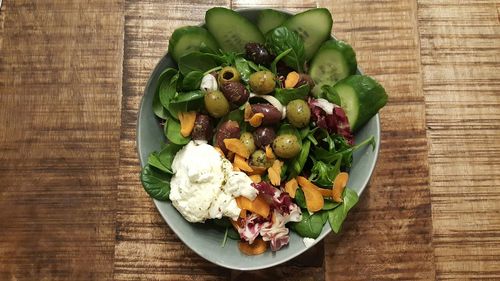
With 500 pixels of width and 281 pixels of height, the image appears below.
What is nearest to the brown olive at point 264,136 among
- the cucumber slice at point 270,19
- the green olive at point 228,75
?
the green olive at point 228,75

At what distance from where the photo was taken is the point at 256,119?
1072 millimetres

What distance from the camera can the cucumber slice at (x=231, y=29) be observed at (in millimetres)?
1112

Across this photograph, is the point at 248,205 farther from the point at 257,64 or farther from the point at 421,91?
the point at 421,91

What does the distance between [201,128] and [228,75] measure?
0.35 feet

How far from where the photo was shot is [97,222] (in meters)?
1.25

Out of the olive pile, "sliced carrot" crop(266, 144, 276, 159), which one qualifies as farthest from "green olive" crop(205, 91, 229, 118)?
"sliced carrot" crop(266, 144, 276, 159)

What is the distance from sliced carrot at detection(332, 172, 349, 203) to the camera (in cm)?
109

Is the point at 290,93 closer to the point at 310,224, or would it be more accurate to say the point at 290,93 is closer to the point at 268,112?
the point at 268,112

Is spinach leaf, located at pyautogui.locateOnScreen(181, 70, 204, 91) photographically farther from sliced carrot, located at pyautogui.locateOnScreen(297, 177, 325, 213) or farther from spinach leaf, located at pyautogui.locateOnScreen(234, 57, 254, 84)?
sliced carrot, located at pyautogui.locateOnScreen(297, 177, 325, 213)

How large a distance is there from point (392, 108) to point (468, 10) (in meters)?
0.29

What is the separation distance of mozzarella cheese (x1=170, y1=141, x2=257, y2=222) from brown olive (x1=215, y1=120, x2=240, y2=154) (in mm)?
18

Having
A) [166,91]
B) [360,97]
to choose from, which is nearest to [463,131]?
[360,97]

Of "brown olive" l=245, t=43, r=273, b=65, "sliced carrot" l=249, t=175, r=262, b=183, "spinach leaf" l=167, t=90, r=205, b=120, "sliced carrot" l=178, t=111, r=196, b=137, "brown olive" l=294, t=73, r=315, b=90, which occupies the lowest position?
"sliced carrot" l=249, t=175, r=262, b=183

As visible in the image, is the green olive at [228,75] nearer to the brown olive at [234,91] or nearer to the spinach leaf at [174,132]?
the brown olive at [234,91]
